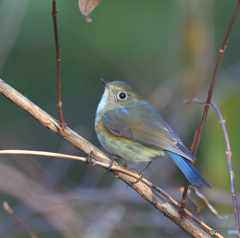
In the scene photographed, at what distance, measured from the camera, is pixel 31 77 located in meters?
5.69

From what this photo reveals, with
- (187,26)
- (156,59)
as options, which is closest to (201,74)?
(187,26)

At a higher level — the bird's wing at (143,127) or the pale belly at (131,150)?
the bird's wing at (143,127)

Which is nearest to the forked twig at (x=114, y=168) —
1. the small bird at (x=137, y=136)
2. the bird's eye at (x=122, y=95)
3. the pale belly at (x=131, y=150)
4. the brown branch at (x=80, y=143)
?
the brown branch at (x=80, y=143)

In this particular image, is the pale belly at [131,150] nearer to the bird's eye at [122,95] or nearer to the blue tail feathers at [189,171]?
the blue tail feathers at [189,171]

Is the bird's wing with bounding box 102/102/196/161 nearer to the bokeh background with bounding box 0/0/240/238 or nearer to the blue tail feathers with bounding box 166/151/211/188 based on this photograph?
the blue tail feathers with bounding box 166/151/211/188

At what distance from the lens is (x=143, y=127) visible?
137 inches

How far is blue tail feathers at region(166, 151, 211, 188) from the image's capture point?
8.53ft

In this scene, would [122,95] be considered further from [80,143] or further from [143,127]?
[80,143]

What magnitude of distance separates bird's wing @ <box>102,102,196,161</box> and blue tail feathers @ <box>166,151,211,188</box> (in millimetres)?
48

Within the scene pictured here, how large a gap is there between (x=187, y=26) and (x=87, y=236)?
2282 mm

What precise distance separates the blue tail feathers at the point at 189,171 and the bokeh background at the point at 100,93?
0.69 meters

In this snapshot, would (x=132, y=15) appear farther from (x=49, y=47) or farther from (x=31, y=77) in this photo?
(x=31, y=77)

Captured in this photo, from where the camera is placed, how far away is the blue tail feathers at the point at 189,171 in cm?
260

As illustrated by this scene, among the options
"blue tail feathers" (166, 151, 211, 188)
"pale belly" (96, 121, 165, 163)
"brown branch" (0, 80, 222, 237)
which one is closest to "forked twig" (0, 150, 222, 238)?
"brown branch" (0, 80, 222, 237)
